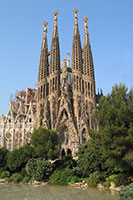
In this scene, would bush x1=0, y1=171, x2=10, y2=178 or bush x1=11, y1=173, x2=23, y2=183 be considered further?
bush x1=0, y1=171, x2=10, y2=178

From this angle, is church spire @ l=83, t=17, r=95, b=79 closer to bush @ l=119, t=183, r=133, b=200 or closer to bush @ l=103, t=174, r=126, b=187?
bush @ l=103, t=174, r=126, b=187

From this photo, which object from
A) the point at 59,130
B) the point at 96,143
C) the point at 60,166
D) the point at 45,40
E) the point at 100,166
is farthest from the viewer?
the point at 45,40

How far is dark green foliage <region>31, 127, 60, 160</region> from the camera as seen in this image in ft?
76.2

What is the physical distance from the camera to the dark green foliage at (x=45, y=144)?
23234 millimetres

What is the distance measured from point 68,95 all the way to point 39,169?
61.0ft

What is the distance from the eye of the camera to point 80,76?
129 ft

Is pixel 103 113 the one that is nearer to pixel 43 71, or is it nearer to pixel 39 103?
pixel 39 103

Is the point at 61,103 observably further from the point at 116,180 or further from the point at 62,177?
the point at 116,180

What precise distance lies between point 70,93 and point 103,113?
22132mm

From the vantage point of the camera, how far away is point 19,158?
2411 centimetres

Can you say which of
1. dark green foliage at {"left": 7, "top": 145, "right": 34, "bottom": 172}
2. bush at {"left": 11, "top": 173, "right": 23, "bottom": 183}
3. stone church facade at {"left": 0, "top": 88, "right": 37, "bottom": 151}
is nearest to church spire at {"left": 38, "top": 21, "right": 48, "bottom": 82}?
stone church facade at {"left": 0, "top": 88, "right": 37, "bottom": 151}

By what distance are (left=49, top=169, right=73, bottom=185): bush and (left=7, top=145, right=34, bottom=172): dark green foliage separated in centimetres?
462

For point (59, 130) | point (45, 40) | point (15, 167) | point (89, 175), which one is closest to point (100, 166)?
point (89, 175)

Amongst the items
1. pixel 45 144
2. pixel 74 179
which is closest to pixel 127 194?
pixel 74 179
